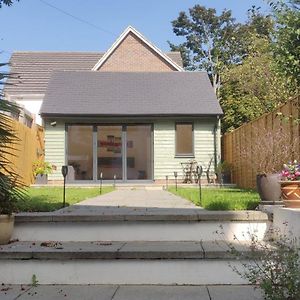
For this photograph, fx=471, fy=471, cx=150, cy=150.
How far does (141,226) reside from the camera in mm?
5805

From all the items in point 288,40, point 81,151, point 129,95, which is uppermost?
point 129,95

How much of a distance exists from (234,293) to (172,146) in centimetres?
1466

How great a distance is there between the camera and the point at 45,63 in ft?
97.0

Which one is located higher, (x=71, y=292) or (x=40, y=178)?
(x=40, y=178)

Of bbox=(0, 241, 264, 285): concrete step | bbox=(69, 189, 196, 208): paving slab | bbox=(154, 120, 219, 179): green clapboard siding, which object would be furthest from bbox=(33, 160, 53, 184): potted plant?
bbox=(0, 241, 264, 285): concrete step

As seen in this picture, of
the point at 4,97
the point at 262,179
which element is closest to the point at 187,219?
the point at 262,179

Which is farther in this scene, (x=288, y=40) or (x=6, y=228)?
(x=288, y=40)

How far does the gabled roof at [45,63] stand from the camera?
27797 millimetres

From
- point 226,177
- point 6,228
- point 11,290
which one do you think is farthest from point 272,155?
point 226,177

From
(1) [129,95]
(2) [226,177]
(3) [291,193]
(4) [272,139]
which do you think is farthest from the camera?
(1) [129,95]

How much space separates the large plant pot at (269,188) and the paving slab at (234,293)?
217 centimetres

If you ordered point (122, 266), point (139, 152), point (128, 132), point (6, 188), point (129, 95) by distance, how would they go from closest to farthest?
1. point (122, 266)
2. point (6, 188)
3. point (128, 132)
4. point (139, 152)
5. point (129, 95)

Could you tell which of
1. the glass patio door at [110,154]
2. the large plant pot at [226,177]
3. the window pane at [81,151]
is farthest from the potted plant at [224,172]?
the window pane at [81,151]

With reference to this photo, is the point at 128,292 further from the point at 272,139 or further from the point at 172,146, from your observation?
the point at 172,146
